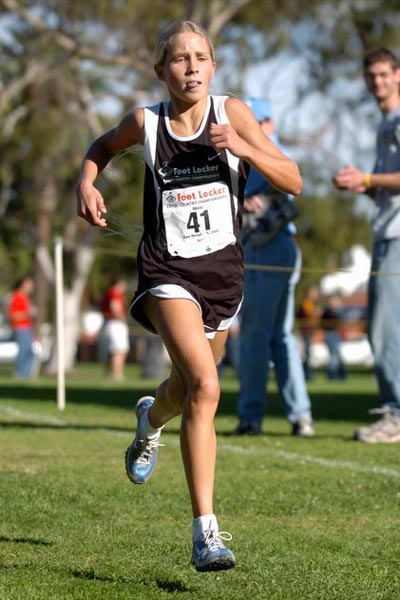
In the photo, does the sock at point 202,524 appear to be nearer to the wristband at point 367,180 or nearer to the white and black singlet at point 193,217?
the white and black singlet at point 193,217

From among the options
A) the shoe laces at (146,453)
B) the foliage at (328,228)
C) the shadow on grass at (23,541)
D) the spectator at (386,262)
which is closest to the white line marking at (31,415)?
the spectator at (386,262)

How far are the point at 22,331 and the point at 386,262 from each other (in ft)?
53.1

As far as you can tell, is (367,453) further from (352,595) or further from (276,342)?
(352,595)

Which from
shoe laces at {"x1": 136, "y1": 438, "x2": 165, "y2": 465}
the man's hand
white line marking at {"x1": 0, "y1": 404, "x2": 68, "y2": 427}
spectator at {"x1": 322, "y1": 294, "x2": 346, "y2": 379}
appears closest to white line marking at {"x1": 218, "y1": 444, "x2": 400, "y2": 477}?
the man's hand

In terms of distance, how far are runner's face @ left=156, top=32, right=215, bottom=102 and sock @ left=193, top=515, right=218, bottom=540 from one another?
159cm

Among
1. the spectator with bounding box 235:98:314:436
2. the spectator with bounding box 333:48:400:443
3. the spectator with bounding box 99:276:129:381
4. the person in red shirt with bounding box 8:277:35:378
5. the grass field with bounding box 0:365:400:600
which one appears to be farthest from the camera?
the person in red shirt with bounding box 8:277:35:378

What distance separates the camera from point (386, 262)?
880 cm

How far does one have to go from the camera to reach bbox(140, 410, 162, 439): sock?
5.67 meters

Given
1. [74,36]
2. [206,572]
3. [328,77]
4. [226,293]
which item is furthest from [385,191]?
[328,77]

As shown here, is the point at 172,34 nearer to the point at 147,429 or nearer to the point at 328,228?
the point at 147,429

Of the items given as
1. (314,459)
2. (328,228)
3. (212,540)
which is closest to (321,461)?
(314,459)

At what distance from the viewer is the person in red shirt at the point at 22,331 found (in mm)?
24266

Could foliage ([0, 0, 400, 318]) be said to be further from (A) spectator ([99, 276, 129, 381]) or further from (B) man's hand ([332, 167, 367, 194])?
(B) man's hand ([332, 167, 367, 194])

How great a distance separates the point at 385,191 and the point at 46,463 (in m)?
3.05
